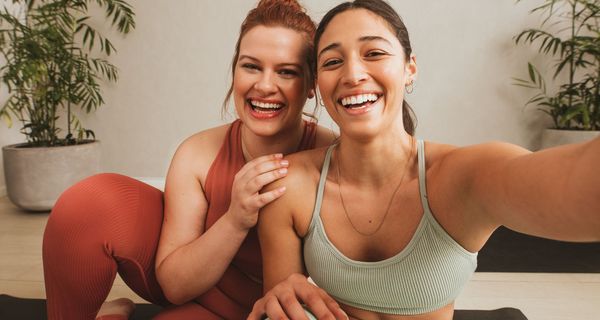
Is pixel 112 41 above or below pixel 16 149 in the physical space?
above

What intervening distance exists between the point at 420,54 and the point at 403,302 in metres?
2.44

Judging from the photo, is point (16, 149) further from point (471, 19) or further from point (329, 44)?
point (471, 19)

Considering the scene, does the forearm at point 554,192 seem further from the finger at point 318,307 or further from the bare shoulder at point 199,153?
the bare shoulder at point 199,153

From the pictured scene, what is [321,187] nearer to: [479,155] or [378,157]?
[378,157]

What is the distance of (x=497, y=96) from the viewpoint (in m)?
3.15

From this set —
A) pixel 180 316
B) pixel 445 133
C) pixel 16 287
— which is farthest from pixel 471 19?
pixel 16 287

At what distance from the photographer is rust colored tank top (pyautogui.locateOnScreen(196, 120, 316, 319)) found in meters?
1.31

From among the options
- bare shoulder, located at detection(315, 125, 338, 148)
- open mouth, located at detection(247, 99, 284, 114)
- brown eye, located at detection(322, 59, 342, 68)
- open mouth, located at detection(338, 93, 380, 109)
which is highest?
brown eye, located at detection(322, 59, 342, 68)

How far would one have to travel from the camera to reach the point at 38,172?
9.36 feet

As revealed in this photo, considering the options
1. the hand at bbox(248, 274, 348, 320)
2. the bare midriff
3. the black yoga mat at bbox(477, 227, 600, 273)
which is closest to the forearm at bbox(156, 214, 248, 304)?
the hand at bbox(248, 274, 348, 320)

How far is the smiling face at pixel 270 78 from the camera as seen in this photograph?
1.17 m

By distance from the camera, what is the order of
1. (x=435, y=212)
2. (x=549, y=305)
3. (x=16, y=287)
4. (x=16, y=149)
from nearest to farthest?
(x=435, y=212) < (x=549, y=305) < (x=16, y=287) < (x=16, y=149)

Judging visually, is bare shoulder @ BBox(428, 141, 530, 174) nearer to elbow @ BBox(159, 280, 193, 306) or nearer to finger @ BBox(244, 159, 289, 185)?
finger @ BBox(244, 159, 289, 185)

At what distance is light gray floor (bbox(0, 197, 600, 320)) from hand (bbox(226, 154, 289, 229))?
105 cm
